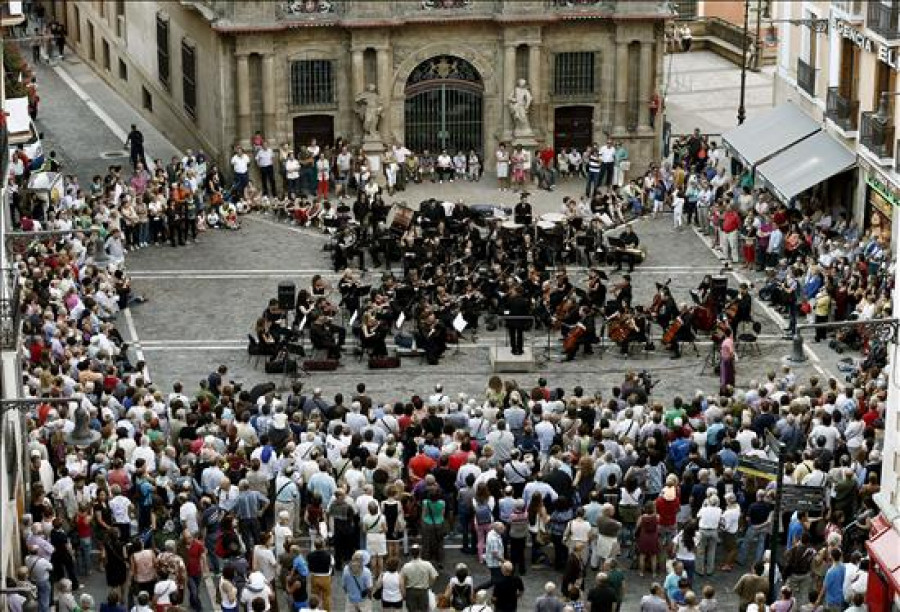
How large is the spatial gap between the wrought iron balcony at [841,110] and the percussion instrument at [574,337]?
1091 cm

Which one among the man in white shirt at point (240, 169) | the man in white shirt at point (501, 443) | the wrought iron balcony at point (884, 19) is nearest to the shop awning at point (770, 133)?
the wrought iron balcony at point (884, 19)

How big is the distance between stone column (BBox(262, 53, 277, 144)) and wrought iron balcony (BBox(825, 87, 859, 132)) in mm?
15034

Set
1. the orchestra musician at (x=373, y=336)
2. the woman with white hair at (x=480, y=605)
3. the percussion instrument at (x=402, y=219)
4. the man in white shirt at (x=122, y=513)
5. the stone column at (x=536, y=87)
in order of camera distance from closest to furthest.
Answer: the woman with white hair at (x=480, y=605), the man in white shirt at (x=122, y=513), the orchestra musician at (x=373, y=336), the percussion instrument at (x=402, y=219), the stone column at (x=536, y=87)

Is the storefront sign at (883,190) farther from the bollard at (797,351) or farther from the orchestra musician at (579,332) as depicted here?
the orchestra musician at (579,332)

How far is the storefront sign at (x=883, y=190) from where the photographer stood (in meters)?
53.7

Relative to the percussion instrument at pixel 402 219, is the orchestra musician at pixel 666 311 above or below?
below

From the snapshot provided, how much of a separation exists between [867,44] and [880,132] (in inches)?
97.0

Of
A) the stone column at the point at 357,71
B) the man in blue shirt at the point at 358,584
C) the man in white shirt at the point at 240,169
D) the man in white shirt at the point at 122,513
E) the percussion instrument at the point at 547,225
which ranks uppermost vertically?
the stone column at the point at 357,71

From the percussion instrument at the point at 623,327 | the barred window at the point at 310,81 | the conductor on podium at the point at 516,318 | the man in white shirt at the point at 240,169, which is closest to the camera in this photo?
the conductor on podium at the point at 516,318

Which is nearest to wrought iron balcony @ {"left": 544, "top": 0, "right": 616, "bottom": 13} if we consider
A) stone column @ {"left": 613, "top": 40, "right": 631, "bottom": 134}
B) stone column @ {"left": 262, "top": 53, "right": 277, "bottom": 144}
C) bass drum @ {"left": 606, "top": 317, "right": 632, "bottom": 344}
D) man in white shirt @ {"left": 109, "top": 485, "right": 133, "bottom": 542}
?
stone column @ {"left": 613, "top": 40, "right": 631, "bottom": 134}

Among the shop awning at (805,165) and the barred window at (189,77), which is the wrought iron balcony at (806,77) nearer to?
the shop awning at (805,165)

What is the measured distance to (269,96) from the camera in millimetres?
64688

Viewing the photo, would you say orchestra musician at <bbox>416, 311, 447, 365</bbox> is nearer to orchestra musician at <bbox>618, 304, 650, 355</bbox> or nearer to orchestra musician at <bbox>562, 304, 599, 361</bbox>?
orchestra musician at <bbox>562, 304, 599, 361</bbox>

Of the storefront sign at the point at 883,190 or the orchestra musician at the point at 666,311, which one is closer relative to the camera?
the orchestra musician at the point at 666,311
